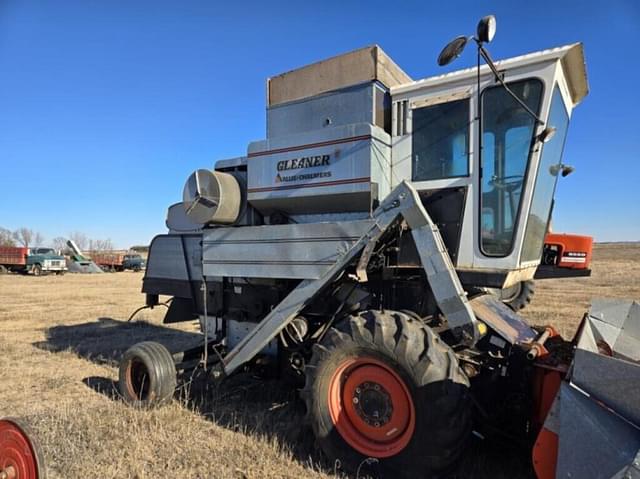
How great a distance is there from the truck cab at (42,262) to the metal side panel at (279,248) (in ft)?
109

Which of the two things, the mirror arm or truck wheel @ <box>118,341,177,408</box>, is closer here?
the mirror arm

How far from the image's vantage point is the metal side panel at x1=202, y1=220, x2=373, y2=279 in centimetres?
413

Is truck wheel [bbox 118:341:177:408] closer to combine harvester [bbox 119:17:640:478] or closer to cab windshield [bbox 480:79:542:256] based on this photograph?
combine harvester [bbox 119:17:640:478]

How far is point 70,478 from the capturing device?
338 cm

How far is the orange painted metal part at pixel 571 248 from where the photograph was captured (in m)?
5.67

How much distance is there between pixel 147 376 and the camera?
16.3ft

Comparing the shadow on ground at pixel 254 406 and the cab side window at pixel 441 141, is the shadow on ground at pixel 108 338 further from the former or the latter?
the cab side window at pixel 441 141

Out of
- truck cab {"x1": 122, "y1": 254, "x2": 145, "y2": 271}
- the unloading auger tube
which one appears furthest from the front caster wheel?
truck cab {"x1": 122, "y1": 254, "x2": 145, "y2": 271}

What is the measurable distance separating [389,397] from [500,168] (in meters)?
2.17

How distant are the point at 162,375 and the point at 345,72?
3706mm

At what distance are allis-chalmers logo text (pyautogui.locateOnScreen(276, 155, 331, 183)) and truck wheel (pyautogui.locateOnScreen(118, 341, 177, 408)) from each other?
2.33m

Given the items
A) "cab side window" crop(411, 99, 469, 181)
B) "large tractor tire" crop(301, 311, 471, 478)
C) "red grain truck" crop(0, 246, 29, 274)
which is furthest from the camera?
"red grain truck" crop(0, 246, 29, 274)

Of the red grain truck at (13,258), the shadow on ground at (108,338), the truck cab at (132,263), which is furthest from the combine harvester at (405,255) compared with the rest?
the truck cab at (132,263)

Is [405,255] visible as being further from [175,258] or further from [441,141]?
[175,258]
